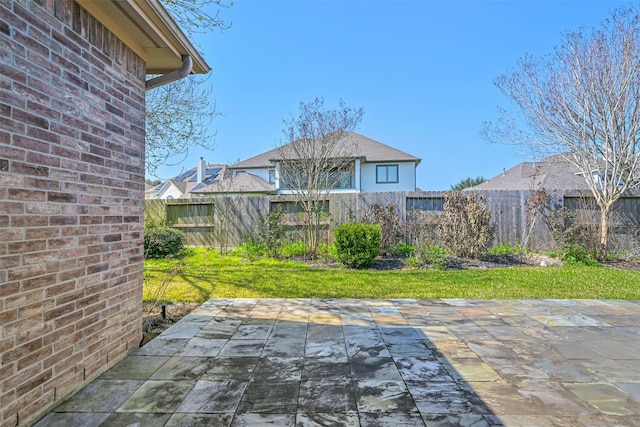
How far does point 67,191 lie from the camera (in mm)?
2021

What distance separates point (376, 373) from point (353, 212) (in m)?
6.89

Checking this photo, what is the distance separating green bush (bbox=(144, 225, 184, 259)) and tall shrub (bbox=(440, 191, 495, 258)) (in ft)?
22.5

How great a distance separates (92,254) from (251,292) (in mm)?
3054

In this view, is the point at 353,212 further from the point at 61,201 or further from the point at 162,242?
the point at 61,201

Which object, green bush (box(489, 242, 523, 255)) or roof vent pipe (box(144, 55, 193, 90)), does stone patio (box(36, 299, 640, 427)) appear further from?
green bush (box(489, 242, 523, 255))

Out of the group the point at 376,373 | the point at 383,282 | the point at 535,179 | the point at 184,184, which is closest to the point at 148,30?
the point at 376,373

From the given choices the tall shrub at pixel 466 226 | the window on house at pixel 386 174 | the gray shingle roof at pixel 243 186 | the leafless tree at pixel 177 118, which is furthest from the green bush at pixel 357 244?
the window on house at pixel 386 174

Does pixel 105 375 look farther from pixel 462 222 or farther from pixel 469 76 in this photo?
pixel 469 76

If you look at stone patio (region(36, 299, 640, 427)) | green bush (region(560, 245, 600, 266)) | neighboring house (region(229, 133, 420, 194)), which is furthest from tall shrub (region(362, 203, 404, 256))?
neighboring house (region(229, 133, 420, 194))

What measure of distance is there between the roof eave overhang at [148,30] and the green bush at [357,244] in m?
4.63

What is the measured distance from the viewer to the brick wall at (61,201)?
165cm

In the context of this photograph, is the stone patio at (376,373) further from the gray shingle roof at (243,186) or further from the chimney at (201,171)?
the chimney at (201,171)

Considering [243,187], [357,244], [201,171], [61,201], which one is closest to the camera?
[61,201]

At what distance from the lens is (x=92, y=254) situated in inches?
88.5
